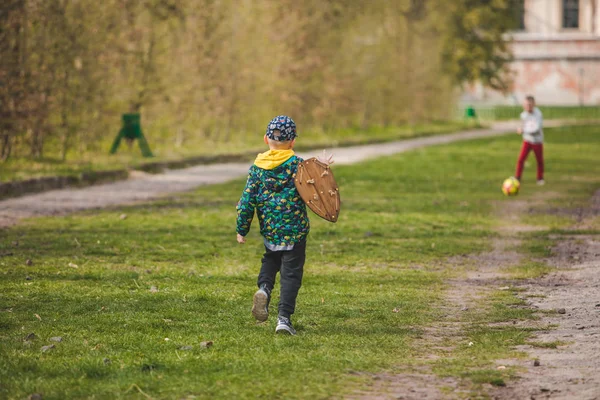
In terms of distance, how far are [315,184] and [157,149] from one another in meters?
19.6

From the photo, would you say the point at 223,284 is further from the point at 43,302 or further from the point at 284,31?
the point at 284,31

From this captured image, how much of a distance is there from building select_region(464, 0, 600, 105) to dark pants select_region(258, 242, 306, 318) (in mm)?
67678

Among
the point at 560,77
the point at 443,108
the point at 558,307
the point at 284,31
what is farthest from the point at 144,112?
the point at 560,77

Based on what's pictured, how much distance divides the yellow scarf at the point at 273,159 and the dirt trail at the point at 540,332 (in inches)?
60.0

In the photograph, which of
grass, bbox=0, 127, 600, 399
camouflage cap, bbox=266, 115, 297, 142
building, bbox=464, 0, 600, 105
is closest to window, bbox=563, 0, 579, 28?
building, bbox=464, 0, 600, 105

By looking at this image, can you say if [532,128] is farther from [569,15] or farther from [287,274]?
[569,15]

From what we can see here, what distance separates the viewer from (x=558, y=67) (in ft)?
248

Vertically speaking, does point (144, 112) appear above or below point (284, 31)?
below

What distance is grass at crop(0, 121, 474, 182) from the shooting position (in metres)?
19.6

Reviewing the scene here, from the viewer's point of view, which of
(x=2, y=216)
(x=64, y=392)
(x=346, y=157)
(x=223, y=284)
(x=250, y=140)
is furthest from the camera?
(x=250, y=140)

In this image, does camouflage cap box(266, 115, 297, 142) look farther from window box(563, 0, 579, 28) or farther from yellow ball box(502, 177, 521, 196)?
window box(563, 0, 579, 28)

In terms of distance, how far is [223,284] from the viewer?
9.28 m

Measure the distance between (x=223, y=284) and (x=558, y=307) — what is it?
274 centimetres

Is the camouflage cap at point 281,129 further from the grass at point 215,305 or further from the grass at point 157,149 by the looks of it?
the grass at point 157,149
